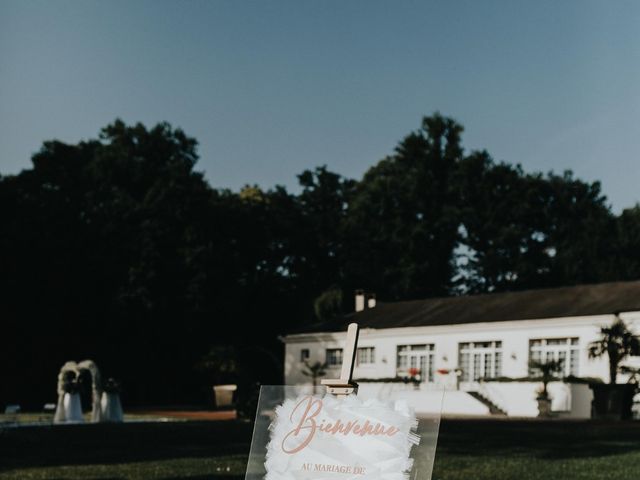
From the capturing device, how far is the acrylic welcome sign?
3.60 m

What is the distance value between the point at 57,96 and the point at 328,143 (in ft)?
72.6

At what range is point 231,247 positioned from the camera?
1917 inches

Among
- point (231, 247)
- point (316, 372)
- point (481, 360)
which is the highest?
point (231, 247)

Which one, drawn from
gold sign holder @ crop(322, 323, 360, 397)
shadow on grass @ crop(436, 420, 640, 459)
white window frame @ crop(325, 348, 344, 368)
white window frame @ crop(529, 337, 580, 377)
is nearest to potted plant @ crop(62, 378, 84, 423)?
shadow on grass @ crop(436, 420, 640, 459)

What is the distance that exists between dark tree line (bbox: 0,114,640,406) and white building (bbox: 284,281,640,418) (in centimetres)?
624

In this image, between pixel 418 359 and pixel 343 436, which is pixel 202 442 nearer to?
pixel 343 436

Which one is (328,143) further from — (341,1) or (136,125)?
(341,1)

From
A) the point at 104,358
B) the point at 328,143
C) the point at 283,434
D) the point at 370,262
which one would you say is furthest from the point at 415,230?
the point at 283,434

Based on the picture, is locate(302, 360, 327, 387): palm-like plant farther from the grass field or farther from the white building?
the grass field

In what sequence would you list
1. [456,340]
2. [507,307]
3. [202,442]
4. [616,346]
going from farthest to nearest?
[507,307] < [456,340] < [616,346] < [202,442]

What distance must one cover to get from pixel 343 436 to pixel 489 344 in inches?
1299

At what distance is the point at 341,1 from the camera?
3634cm

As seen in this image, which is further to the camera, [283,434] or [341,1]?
[341,1]

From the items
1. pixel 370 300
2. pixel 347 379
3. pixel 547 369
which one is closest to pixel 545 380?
pixel 547 369
